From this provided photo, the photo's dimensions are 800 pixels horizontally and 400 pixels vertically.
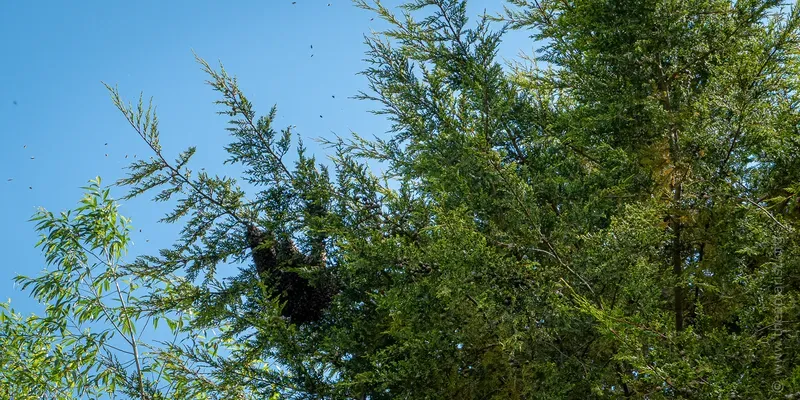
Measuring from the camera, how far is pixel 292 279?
508 cm

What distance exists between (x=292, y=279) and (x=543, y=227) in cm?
193

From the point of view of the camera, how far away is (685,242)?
446cm

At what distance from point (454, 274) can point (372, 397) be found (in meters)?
1.50

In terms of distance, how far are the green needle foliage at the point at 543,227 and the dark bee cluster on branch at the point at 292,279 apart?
2cm

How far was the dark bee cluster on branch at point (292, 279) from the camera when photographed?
199 inches

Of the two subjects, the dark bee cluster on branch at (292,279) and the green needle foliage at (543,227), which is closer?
the green needle foliage at (543,227)

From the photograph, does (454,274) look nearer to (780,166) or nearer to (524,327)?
(524,327)

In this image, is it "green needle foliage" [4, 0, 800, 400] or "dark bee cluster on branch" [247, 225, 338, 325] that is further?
"dark bee cluster on branch" [247, 225, 338, 325]

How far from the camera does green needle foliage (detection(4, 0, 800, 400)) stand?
3525 millimetres

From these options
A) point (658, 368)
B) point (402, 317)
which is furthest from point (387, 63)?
point (658, 368)

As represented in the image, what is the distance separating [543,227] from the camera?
13.3ft

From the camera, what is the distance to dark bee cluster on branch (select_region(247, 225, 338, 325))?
5059mm

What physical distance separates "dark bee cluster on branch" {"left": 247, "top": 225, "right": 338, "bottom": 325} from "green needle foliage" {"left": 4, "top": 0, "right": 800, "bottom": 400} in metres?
0.02

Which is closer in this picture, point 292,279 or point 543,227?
point 543,227
